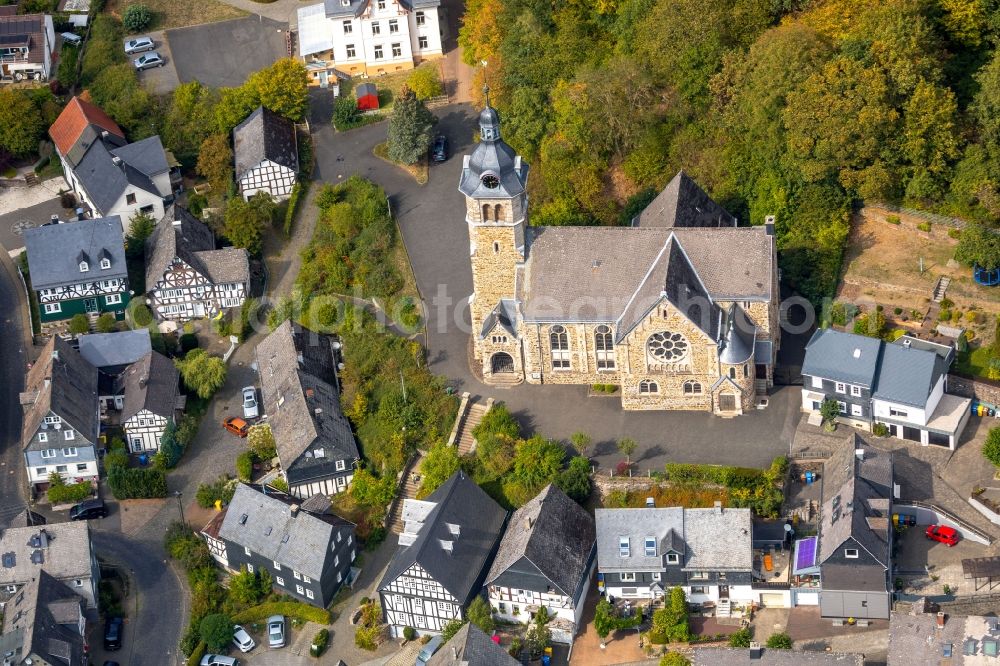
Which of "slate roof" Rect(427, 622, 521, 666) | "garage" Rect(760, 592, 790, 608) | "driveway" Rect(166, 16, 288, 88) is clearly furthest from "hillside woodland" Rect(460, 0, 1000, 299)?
"slate roof" Rect(427, 622, 521, 666)

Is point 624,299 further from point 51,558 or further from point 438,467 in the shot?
point 51,558

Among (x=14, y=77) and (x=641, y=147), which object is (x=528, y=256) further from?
(x=14, y=77)

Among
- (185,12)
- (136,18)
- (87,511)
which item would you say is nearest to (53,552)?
(87,511)

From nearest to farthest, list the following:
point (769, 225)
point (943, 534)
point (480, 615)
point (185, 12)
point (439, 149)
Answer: point (480, 615) < point (943, 534) < point (769, 225) < point (439, 149) < point (185, 12)

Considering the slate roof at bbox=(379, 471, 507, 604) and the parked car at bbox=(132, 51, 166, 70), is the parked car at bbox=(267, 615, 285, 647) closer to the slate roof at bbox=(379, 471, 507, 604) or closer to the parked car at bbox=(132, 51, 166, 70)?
the slate roof at bbox=(379, 471, 507, 604)

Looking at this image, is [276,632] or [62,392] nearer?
[276,632]
